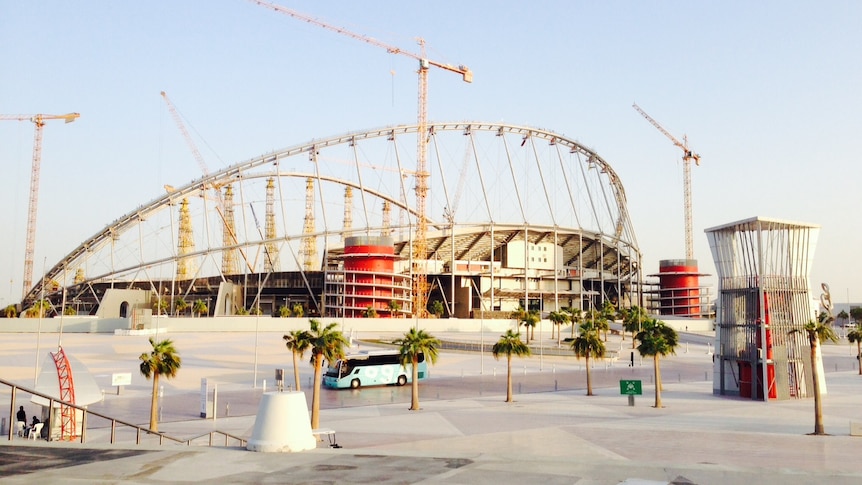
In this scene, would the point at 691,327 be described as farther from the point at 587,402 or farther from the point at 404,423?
the point at 404,423

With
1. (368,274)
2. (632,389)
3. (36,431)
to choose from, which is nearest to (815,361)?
(632,389)

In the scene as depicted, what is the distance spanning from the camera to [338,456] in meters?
18.0

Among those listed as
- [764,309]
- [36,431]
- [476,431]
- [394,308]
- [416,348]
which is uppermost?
[394,308]

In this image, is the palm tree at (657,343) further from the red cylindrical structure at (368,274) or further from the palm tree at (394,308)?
the red cylindrical structure at (368,274)

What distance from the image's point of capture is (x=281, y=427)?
61.2ft

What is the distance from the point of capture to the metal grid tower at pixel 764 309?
42.5 m

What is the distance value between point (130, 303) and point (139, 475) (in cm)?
10929

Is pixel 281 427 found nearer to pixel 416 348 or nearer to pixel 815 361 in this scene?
pixel 416 348

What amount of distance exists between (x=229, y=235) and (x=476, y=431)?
132 m

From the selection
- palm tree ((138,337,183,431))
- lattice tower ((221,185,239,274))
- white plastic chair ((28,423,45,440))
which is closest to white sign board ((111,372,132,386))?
palm tree ((138,337,183,431))

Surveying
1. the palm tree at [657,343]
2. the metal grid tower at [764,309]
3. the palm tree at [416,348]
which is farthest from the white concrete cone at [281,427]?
the metal grid tower at [764,309]

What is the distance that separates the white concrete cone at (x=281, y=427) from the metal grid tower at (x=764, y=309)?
3271 centimetres

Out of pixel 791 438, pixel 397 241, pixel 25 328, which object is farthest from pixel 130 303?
pixel 791 438

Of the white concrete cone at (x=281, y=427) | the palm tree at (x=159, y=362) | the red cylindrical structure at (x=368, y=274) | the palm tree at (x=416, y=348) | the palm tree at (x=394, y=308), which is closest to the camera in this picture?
the white concrete cone at (x=281, y=427)
